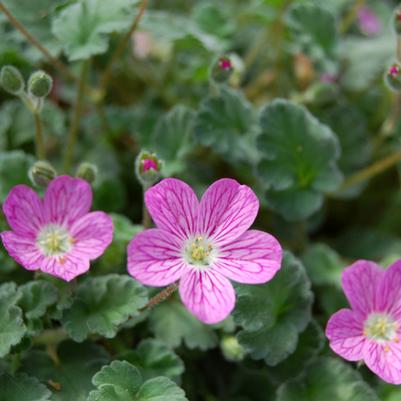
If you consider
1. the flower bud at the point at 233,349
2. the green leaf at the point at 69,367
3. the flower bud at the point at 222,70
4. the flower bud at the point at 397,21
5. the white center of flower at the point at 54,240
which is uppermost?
the flower bud at the point at 397,21

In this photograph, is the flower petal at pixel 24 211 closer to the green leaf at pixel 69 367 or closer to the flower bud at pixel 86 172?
the flower bud at pixel 86 172

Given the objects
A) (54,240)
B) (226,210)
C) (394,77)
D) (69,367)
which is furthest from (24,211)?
(394,77)

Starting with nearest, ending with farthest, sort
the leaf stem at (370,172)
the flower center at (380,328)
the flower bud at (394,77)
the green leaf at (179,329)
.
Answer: the flower center at (380,328)
the green leaf at (179,329)
the flower bud at (394,77)
the leaf stem at (370,172)

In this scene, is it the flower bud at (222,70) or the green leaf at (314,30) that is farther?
the green leaf at (314,30)

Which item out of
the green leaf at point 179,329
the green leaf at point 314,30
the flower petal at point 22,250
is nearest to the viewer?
the flower petal at point 22,250

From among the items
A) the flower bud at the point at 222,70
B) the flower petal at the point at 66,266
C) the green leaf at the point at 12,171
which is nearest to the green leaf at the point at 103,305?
the flower petal at the point at 66,266

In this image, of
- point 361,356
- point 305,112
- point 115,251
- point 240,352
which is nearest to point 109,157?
point 115,251

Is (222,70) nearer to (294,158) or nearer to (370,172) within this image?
(294,158)
